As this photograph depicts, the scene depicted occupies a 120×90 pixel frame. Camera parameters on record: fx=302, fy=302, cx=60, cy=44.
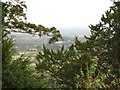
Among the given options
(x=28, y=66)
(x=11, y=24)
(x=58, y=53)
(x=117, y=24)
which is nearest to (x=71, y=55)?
(x=58, y=53)

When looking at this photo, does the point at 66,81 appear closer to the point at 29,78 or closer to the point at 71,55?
the point at 71,55

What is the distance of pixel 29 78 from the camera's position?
8.36 meters

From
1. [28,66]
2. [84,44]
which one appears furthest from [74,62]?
[28,66]

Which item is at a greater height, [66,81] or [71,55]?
[71,55]

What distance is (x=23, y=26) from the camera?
1616 centimetres

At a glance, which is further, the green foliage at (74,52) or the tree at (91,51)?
the tree at (91,51)

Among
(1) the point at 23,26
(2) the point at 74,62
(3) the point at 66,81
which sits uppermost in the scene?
(1) the point at 23,26

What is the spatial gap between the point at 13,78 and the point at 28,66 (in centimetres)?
82

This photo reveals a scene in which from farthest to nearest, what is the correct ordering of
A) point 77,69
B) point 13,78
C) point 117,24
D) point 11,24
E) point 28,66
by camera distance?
point 117,24 < point 77,69 < point 11,24 < point 28,66 < point 13,78

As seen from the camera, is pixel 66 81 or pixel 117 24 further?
pixel 117 24

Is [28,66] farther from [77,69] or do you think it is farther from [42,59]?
[42,59]

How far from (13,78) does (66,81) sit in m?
10.1

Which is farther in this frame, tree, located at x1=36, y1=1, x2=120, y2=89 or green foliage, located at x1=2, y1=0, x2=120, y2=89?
tree, located at x1=36, y1=1, x2=120, y2=89

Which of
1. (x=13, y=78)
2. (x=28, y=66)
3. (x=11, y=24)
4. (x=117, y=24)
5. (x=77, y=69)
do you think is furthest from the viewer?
(x=117, y=24)
